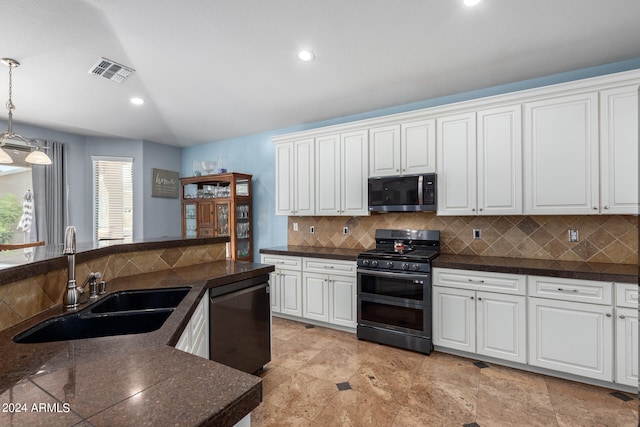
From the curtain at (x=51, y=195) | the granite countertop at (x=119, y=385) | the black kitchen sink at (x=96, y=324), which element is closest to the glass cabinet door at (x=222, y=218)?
the curtain at (x=51, y=195)

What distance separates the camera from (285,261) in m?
3.92

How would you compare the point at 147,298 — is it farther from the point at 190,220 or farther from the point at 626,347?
the point at 190,220

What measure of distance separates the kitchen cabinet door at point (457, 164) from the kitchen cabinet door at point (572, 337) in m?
1.02

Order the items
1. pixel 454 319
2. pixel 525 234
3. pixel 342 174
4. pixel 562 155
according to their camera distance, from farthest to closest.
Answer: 1. pixel 342 174
2. pixel 525 234
3. pixel 454 319
4. pixel 562 155

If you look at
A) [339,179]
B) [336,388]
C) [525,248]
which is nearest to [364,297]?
[336,388]

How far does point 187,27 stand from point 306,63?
0.96 metres

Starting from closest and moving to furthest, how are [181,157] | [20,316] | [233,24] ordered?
[20,316], [233,24], [181,157]

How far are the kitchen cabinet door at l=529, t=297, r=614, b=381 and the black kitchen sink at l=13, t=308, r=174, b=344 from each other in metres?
2.71

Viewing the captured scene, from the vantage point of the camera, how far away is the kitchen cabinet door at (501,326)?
2.62m

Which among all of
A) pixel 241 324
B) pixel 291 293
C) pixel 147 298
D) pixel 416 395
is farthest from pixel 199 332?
pixel 291 293

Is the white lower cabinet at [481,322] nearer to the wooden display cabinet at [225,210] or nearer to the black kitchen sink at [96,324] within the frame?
the black kitchen sink at [96,324]

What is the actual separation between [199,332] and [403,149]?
2606mm

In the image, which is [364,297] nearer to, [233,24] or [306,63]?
[306,63]

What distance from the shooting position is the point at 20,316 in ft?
4.15
